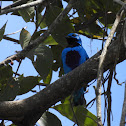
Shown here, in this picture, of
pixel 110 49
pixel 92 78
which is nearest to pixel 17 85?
pixel 92 78

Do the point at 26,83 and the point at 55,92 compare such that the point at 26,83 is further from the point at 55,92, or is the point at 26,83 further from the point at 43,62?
the point at 55,92

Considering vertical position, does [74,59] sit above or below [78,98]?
above

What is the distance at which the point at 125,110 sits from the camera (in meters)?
1.25

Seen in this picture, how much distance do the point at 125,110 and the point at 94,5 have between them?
2.17 metres

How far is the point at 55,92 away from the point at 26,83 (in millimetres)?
557

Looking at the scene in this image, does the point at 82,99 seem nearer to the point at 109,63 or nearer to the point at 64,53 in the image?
the point at 64,53

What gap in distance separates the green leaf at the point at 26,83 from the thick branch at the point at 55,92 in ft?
1.26

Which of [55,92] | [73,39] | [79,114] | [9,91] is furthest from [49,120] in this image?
[73,39]

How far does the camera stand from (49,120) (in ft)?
9.16

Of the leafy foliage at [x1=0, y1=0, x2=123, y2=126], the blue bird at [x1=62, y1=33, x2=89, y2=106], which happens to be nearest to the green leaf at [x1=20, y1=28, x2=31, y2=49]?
the leafy foliage at [x1=0, y1=0, x2=123, y2=126]

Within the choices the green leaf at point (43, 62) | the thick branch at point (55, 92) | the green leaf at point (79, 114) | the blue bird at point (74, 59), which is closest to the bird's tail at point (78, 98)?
the blue bird at point (74, 59)

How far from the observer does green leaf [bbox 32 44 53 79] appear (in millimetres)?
2607

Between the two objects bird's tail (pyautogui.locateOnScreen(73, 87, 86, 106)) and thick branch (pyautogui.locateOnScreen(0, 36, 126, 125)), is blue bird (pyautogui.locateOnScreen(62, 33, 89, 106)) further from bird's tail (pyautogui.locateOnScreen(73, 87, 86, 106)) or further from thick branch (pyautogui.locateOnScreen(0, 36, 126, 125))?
thick branch (pyautogui.locateOnScreen(0, 36, 126, 125))

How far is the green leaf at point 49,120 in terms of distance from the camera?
2748mm
